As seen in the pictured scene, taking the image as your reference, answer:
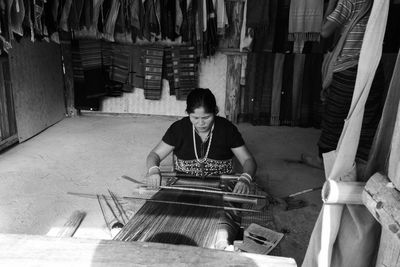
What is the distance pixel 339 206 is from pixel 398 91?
33 cm

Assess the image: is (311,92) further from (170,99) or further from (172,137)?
(172,137)

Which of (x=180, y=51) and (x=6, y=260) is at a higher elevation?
(x=180, y=51)

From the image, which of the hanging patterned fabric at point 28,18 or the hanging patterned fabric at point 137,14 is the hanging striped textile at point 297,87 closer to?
the hanging patterned fabric at point 137,14

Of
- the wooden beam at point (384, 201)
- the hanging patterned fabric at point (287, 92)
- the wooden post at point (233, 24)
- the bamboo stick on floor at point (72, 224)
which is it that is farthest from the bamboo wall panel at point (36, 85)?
the wooden beam at point (384, 201)

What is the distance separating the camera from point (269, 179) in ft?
12.0

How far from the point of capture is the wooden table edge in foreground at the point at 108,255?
3.32 ft

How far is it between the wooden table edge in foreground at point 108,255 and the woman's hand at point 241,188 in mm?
1118

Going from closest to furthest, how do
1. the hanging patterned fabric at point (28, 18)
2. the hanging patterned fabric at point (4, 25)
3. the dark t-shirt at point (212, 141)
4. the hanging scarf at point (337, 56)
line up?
the dark t-shirt at point (212, 141) → the hanging scarf at point (337, 56) → the hanging patterned fabric at point (4, 25) → the hanging patterned fabric at point (28, 18)

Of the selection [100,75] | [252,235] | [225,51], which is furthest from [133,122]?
[252,235]

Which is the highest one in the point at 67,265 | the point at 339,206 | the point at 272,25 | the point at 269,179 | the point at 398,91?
the point at 272,25

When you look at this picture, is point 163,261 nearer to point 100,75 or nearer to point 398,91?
point 398,91

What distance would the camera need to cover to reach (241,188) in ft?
7.22

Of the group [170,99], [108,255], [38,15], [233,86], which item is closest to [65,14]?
[38,15]

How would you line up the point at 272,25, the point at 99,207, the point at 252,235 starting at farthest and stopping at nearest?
the point at 272,25 → the point at 99,207 → the point at 252,235
